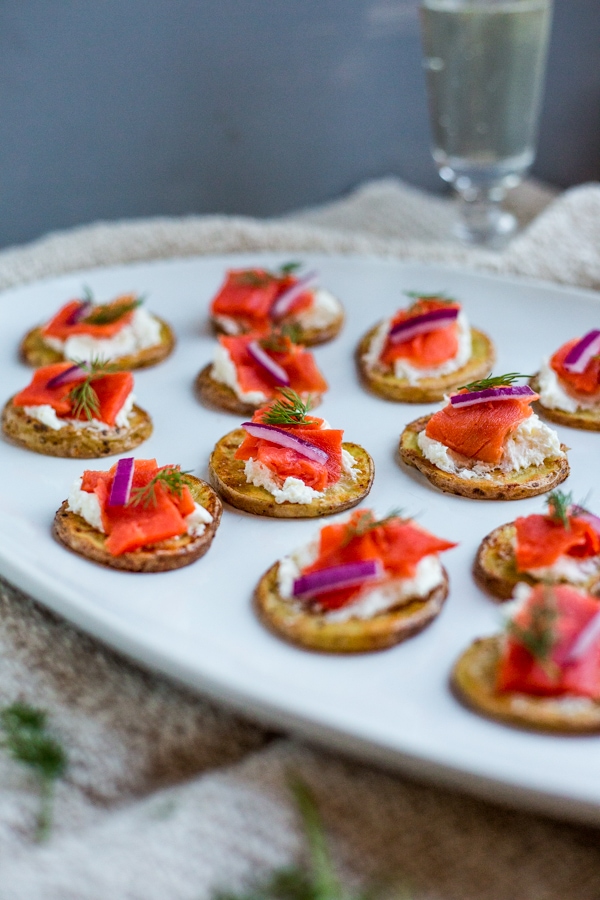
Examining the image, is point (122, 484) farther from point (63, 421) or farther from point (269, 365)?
point (269, 365)

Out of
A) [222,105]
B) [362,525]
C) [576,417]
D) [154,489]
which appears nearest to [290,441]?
[154,489]

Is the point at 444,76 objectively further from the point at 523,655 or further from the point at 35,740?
the point at 35,740

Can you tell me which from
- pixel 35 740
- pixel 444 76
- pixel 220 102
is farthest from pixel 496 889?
pixel 220 102

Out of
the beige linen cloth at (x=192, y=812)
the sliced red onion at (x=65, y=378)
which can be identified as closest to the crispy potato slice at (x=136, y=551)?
the beige linen cloth at (x=192, y=812)

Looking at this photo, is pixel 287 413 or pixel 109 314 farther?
pixel 109 314

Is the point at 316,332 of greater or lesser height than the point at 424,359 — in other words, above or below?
below

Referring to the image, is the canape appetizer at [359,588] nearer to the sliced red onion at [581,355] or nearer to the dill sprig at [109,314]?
the sliced red onion at [581,355]
